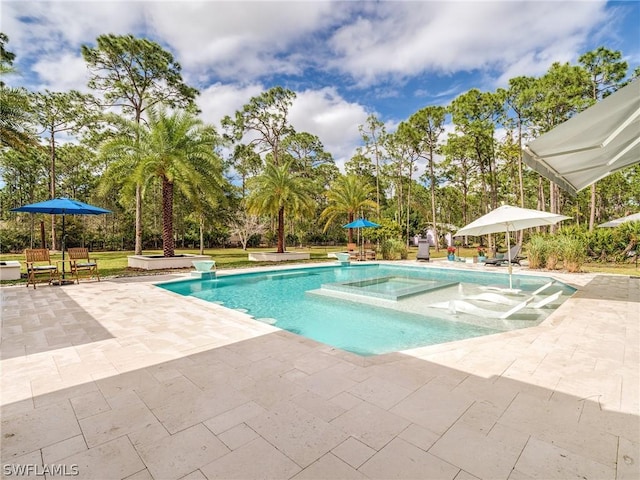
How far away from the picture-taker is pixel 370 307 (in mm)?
7941

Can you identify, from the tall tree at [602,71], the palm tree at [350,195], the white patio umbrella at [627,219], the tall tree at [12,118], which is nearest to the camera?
the tall tree at [12,118]

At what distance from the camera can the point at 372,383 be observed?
123 inches

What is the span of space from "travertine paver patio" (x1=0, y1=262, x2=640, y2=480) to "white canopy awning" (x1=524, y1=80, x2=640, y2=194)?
2906 mm

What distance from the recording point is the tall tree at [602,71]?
59.3 ft

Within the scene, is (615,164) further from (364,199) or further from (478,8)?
(364,199)

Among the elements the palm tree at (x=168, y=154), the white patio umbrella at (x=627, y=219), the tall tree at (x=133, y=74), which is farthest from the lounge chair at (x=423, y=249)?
the tall tree at (x=133, y=74)

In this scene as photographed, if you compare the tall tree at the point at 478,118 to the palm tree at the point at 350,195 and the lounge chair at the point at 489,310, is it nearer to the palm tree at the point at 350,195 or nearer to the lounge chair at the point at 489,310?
the palm tree at the point at 350,195

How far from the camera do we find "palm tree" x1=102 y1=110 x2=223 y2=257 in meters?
13.6

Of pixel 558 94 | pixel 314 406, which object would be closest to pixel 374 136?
pixel 558 94

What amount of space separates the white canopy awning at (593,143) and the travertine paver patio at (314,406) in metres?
2.91

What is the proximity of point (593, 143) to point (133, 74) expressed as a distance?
82.2ft

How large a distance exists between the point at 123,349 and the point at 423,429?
4.06 m

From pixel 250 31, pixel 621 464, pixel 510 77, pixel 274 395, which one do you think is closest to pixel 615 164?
pixel 621 464

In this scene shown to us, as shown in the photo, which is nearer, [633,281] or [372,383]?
[372,383]
